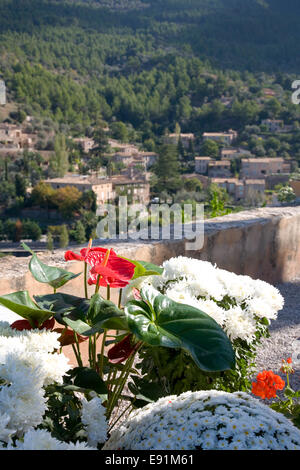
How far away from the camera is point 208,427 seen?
804 millimetres

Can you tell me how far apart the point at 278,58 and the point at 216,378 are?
5345 centimetres

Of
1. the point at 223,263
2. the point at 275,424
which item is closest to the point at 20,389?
the point at 275,424

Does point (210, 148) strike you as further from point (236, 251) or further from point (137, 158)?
point (236, 251)

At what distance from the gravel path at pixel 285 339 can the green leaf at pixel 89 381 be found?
0.94 metres

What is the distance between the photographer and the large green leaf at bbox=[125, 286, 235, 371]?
849 millimetres

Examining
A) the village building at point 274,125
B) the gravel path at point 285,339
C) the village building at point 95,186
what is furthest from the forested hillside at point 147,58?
the gravel path at point 285,339

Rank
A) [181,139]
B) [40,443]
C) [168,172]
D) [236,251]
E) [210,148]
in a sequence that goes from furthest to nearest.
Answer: [181,139]
[210,148]
[168,172]
[236,251]
[40,443]

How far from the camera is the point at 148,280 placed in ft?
4.18

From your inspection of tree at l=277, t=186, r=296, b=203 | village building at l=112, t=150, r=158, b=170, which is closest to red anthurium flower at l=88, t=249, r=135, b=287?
tree at l=277, t=186, r=296, b=203

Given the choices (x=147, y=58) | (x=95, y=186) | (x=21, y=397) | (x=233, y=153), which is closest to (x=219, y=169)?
(x=233, y=153)

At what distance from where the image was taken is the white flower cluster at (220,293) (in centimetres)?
121

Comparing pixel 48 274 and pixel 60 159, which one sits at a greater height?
pixel 60 159

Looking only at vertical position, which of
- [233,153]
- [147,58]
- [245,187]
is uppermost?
[147,58]

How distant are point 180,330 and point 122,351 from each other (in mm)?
206
